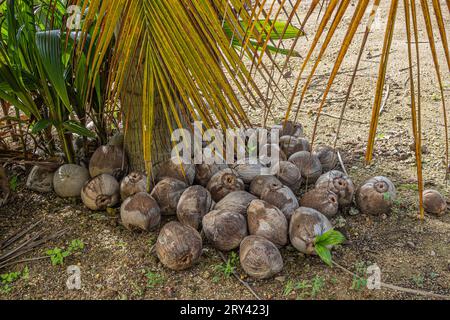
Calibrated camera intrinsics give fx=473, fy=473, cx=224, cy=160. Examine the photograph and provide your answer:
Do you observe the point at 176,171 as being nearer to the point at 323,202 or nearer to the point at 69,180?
the point at 69,180

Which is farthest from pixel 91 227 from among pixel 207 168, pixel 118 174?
pixel 207 168

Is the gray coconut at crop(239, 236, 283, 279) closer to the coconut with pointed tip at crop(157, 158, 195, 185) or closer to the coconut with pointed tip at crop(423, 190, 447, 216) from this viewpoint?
the coconut with pointed tip at crop(157, 158, 195, 185)

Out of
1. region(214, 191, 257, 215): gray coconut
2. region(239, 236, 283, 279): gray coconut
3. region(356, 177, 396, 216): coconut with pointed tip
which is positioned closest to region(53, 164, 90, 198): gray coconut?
region(214, 191, 257, 215): gray coconut

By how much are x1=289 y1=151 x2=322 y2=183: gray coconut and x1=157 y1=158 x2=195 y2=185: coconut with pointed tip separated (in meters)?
0.53

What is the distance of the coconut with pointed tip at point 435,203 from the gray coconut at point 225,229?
925 millimetres

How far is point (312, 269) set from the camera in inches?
76.5

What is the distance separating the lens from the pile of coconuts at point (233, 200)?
1.92 m

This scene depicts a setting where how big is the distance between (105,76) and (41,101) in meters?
0.36

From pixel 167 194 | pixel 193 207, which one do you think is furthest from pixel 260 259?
pixel 167 194

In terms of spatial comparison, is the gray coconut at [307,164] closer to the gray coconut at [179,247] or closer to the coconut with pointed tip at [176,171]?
the coconut with pointed tip at [176,171]

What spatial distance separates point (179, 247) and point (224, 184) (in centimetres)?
44

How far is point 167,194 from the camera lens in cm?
218

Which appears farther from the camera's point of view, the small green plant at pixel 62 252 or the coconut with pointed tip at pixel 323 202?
the coconut with pointed tip at pixel 323 202

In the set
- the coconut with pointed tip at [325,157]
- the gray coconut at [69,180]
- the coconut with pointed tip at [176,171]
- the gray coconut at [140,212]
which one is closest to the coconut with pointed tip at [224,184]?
the coconut with pointed tip at [176,171]
